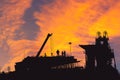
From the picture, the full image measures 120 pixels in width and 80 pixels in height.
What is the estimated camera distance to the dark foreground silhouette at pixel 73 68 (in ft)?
224

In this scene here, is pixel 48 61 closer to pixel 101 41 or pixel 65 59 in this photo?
pixel 65 59

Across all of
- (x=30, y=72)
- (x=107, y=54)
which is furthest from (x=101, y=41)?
(x=30, y=72)

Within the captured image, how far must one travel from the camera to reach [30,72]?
7056 centimetres

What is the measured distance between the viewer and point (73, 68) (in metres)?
69.6

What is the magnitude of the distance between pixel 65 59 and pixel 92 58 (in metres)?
8.77

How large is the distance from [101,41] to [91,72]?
880 cm

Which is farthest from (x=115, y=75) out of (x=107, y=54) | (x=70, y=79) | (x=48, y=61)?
(x=48, y=61)

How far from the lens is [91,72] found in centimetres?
6881

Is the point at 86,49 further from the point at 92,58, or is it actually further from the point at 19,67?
the point at 19,67

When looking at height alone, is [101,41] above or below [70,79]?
above

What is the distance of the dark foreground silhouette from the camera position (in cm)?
6825

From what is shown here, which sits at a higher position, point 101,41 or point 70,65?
point 101,41

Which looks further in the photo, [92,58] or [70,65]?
[70,65]

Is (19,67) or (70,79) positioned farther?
(19,67)
